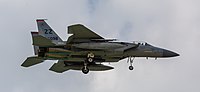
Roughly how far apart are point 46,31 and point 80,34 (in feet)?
17.5

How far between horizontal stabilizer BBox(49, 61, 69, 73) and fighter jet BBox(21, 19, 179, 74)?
244cm

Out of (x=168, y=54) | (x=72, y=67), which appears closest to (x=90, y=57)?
(x=72, y=67)

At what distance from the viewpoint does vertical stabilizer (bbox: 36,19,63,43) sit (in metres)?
61.4

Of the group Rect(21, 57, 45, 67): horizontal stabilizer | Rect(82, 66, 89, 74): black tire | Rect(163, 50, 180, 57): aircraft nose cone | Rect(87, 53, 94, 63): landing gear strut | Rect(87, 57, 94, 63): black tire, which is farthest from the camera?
Rect(21, 57, 45, 67): horizontal stabilizer

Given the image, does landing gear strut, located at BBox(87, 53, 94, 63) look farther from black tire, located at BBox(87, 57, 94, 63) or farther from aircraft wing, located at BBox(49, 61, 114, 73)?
aircraft wing, located at BBox(49, 61, 114, 73)

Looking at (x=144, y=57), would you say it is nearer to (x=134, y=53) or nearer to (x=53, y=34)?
(x=134, y=53)

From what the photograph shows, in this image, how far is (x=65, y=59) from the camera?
200 feet

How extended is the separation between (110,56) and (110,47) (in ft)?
6.47

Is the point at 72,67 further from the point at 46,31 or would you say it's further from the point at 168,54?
the point at 168,54

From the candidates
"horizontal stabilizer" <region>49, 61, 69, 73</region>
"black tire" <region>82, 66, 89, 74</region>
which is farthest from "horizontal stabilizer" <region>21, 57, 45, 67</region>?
"black tire" <region>82, 66, 89, 74</region>

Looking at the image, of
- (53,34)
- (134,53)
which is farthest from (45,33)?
(134,53)

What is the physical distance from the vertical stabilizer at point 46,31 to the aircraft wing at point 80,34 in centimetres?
325

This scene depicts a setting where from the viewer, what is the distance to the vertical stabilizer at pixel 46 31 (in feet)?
202

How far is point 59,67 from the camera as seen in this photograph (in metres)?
65.0
